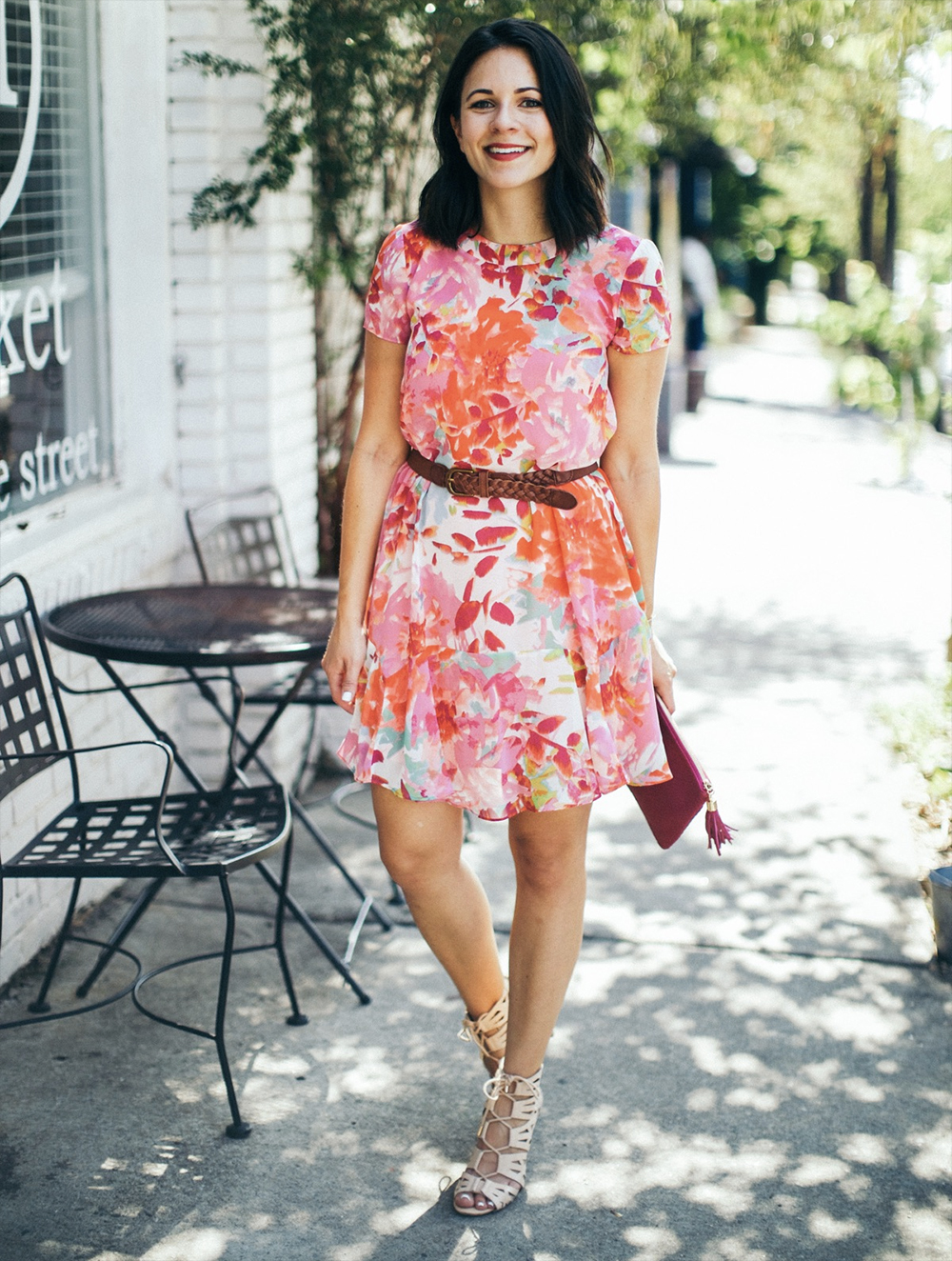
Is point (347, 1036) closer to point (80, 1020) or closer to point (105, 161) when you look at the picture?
point (80, 1020)

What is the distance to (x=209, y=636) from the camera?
3.53 m

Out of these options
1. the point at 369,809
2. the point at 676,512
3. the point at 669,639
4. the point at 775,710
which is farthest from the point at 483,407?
the point at 676,512

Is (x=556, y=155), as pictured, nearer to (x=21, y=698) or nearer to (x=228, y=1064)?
(x=21, y=698)

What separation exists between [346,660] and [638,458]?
0.68m

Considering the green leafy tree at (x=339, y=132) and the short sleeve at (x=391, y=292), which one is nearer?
the short sleeve at (x=391, y=292)

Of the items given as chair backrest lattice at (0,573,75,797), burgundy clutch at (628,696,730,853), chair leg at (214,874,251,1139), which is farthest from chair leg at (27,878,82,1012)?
burgundy clutch at (628,696,730,853)

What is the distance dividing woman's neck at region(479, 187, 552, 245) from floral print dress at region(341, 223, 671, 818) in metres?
0.04

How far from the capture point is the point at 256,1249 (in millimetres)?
2680

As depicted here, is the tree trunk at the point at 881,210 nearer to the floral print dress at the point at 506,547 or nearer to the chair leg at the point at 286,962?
the chair leg at the point at 286,962

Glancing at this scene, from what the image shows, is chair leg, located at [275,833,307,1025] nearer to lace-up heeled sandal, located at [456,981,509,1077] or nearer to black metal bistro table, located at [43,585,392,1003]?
black metal bistro table, located at [43,585,392,1003]

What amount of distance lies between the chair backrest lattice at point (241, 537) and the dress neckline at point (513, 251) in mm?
1793

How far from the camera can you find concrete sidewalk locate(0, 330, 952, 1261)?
276 cm

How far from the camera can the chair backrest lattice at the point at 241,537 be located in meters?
4.40

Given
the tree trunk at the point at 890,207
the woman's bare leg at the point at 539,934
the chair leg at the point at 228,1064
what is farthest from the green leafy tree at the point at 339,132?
the tree trunk at the point at 890,207
